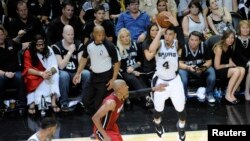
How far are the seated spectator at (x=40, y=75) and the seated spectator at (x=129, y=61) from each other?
109 centimetres

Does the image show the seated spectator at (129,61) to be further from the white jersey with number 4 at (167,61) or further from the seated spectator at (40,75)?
the white jersey with number 4 at (167,61)

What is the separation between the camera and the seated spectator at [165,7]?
9.74 m

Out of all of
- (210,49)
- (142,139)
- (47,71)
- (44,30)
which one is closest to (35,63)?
(47,71)

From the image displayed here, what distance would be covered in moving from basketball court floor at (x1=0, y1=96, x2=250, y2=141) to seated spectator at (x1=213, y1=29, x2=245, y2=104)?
0.23 meters

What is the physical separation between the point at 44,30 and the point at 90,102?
2.14 m

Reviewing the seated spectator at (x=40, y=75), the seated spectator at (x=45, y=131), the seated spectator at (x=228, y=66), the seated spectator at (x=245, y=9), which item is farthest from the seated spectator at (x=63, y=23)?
the seated spectator at (x=45, y=131)

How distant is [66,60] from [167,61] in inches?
84.4

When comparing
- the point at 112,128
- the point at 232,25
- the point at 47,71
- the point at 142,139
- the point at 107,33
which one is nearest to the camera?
the point at 112,128

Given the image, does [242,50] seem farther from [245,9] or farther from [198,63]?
[245,9]

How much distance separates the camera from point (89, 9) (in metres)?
10.1

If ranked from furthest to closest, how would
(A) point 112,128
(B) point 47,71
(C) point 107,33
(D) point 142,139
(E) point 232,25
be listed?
(E) point 232,25 < (C) point 107,33 < (B) point 47,71 < (D) point 142,139 < (A) point 112,128

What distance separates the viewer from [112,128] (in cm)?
662

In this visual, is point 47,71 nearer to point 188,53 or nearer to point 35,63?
point 35,63

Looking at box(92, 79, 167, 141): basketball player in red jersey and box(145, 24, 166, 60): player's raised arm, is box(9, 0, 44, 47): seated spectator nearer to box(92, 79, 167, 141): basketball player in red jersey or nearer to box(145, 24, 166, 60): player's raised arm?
box(145, 24, 166, 60): player's raised arm
